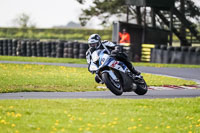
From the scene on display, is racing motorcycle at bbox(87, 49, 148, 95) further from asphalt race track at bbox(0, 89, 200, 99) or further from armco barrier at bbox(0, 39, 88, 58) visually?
armco barrier at bbox(0, 39, 88, 58)

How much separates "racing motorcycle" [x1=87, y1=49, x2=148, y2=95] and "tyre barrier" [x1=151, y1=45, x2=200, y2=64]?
51.0 ft

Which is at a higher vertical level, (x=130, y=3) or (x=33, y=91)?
(x=130, y=3)

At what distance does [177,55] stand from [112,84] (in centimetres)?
1655

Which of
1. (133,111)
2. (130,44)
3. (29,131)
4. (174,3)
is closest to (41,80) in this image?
(133,111)

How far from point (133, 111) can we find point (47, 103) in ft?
5.87

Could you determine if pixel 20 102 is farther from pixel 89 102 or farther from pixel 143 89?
pixel 143 89

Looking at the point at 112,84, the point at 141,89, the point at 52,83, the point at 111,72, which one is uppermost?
the point at 111,72

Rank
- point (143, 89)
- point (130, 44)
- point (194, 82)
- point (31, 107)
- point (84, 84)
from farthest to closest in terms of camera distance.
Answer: point (130, 44) → point (194, 82) → point (84, 84) → point (143, 89) → point (31, 107)

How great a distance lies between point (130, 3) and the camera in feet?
110

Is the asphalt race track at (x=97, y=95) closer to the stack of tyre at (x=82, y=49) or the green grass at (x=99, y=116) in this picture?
the green grass at (x=99, y=116)

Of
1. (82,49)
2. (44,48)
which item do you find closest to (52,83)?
(82,49)

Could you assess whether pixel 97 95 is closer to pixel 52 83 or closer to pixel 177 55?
pixel 52 83

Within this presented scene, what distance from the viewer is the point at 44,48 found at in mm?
33562

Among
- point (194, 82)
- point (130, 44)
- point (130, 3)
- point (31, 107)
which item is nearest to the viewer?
point (31, 107)
